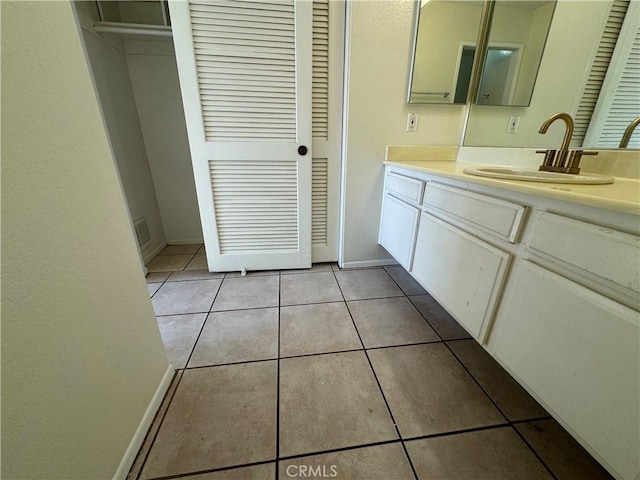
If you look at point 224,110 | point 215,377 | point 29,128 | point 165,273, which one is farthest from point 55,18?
point 165,273

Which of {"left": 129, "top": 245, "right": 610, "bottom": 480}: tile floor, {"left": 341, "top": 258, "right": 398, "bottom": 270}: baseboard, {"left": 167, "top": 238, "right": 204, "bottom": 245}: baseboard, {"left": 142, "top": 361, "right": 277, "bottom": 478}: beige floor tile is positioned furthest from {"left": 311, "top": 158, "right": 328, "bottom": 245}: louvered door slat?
{"left": 167, "top": 238, "right": 204, "bottom": 245}: baseboard

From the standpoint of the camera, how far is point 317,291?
5.66 feet

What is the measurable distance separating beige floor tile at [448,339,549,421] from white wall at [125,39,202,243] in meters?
2.44

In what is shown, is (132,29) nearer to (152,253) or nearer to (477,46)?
(152,253)

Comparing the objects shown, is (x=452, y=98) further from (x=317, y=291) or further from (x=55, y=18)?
(x=55, y=18)

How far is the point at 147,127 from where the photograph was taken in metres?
2.12

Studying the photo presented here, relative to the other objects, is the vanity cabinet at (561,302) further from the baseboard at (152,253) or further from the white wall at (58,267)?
the baseboard at (152,253)

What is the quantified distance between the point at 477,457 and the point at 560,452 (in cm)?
30

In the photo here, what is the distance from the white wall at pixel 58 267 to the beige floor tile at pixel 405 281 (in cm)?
160

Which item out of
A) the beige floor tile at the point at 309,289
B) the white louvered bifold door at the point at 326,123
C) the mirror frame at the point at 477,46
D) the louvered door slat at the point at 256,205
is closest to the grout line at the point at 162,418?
the beige floor tile at the point at 309,289

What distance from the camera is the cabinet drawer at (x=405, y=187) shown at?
1.35m

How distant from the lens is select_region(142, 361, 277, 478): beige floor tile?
A: 31.5 inches

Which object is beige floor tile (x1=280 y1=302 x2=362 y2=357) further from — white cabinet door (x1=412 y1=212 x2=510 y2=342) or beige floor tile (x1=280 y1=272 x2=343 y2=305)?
white cabinet door (x1=412 y1=212 x2=510 y2=342)

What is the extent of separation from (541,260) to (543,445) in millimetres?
691
